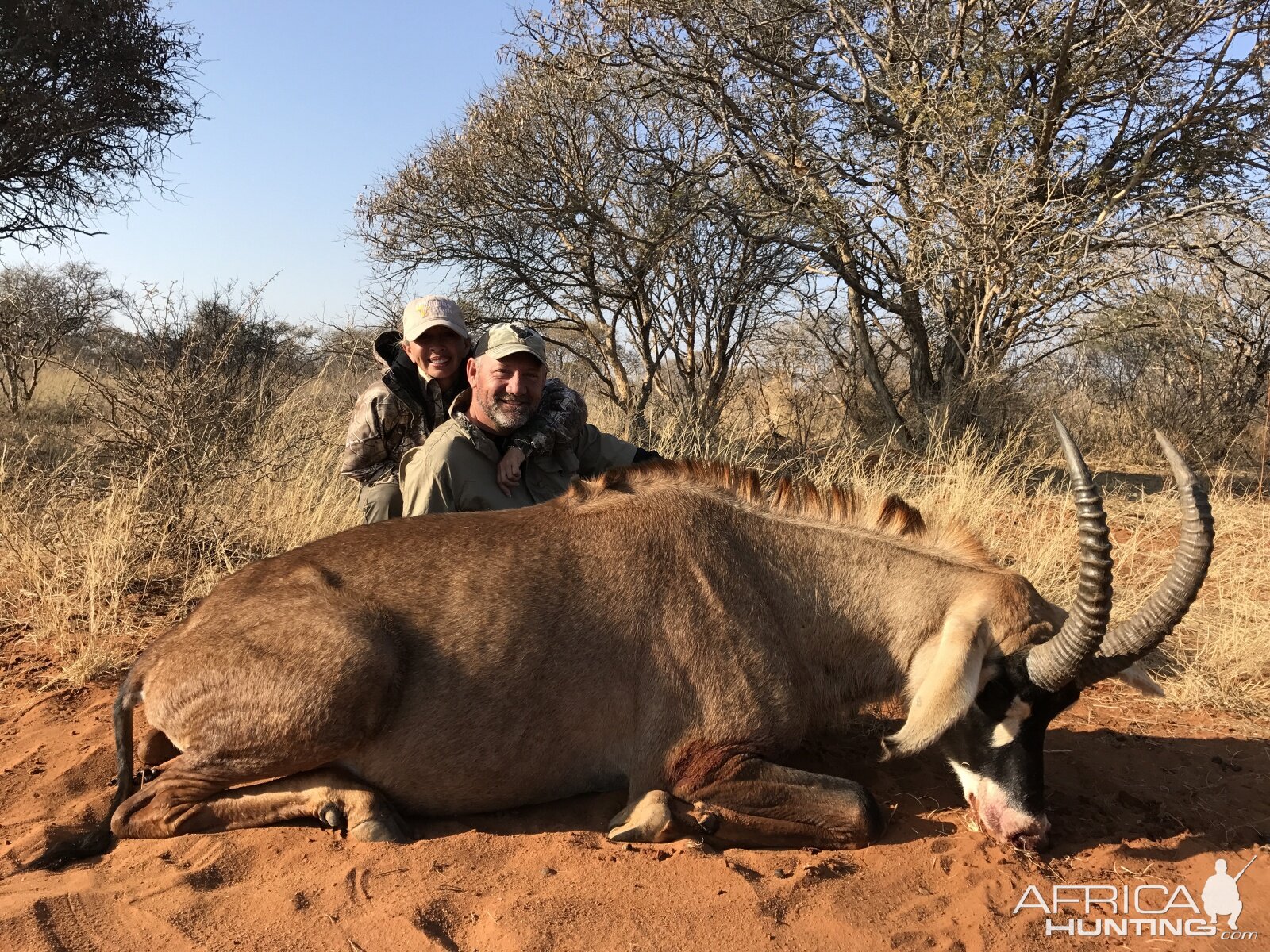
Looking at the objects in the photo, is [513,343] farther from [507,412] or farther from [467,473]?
[467,473]

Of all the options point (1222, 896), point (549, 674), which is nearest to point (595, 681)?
point (549, 674)

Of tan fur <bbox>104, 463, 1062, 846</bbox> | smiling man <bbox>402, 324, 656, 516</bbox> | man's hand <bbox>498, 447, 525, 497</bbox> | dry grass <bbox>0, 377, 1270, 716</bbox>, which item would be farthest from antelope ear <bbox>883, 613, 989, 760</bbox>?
man's hand <bbox>498, 447, 525, 497</bbox>

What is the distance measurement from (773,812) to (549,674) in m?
1.08

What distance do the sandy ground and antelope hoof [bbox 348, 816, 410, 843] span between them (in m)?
0.05

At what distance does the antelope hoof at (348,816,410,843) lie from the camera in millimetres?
3451

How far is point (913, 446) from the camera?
11.7 meters

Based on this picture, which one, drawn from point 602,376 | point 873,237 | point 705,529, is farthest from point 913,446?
point 705,529

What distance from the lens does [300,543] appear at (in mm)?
6855

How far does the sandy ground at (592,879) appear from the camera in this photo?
2.99 m

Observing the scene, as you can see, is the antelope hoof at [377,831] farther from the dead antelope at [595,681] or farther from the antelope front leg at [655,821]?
the antelope front leg at [655,821]

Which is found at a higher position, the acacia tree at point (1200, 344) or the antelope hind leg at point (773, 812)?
the acacia tree at point (1200, 344)

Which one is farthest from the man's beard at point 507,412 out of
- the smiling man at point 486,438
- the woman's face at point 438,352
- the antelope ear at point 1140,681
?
the antelope ear at point 1140,681

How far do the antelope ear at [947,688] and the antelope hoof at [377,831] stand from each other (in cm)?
198

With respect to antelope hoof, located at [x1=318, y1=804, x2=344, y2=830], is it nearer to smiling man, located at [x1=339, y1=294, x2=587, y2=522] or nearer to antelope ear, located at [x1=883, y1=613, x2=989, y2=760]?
antelope ear, located at [x1=883, y1=613, x2=989, y2=760]
